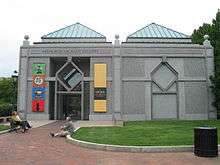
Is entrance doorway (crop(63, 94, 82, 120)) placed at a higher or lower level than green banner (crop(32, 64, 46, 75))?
lower

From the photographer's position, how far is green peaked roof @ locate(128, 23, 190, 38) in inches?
1580

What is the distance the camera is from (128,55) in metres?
36.2

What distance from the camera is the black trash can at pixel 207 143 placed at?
11.6 metres

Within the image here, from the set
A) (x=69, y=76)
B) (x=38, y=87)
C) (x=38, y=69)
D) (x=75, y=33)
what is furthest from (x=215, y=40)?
(x=38, y=87)

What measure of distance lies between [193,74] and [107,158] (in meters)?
26.7

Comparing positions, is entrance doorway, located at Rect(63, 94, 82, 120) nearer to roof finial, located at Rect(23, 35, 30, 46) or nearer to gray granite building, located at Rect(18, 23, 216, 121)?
gray granite building, located at Rect(18, 23, 216, 121)

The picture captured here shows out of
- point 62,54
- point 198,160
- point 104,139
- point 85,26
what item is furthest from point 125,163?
point 85,26

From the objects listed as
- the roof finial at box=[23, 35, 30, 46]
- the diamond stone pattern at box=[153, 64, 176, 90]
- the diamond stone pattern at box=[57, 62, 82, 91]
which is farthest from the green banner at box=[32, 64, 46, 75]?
the diamond stone pattern at box=[153, 64, 176, 90]

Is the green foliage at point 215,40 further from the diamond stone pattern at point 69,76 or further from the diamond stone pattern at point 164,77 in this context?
the diamond stone pattern at point 69,76

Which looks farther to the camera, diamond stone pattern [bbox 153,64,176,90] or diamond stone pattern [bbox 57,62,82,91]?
diamond stone pattern [bbox 57,62,82,91]

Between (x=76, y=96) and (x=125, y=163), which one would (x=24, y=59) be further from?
(x=125, y=163)

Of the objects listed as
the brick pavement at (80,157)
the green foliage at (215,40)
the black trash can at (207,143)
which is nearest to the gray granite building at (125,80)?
the green foliage at (215,40)

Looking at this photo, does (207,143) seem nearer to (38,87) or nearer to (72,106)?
(38,87)

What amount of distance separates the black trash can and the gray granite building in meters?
23.6
